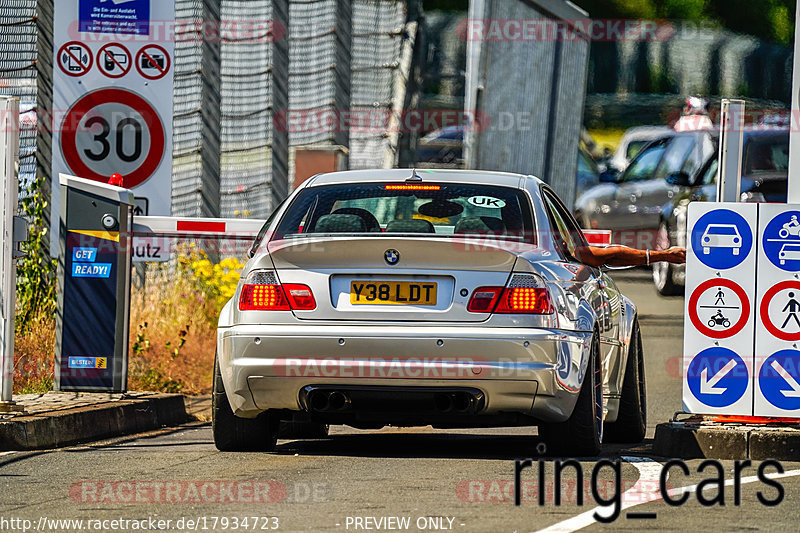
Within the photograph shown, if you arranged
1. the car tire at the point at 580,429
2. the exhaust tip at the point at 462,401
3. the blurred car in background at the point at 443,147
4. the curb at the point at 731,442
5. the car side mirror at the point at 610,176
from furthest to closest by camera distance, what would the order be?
the blurred car in background at the point at 443,147, the car side mirror at the point at 610,176, the curb at the point at 731,442, the car tire at the point at 580,429, the exhaust tip at the point at 462,401

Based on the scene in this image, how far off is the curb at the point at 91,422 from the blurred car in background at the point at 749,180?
8.54m

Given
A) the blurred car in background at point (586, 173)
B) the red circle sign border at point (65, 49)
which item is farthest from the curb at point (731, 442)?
the blurred car in background at point (586, 173)


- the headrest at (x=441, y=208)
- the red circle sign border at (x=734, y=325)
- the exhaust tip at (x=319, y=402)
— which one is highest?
the headrest at (x=441, y=208)

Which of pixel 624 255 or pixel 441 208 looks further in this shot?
pixel 624 255

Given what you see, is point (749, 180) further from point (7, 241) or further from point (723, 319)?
point (7, 241)

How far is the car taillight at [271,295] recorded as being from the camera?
8.53m

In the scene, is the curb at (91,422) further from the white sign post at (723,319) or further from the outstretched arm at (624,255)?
the white sign post at (723,319)

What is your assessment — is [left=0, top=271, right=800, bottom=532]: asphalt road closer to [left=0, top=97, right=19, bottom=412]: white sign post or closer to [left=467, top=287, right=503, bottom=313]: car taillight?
[left=0, top=97, right=19, bottom=412]: white sign post

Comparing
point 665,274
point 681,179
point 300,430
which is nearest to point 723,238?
point 300,430

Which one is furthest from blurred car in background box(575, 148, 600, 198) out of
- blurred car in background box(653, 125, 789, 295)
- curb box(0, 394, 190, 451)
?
curb box(0, 394, 190, 451)

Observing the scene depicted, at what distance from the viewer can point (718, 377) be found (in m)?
9.21

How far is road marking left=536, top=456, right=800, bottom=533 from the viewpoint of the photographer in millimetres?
6703

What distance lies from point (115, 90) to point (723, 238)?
5064 mm

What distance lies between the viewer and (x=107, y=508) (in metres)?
7.22
